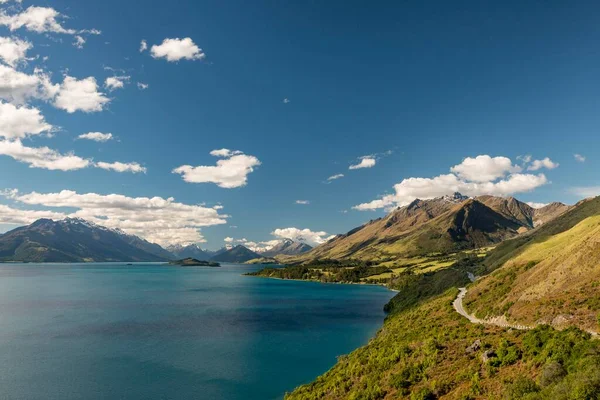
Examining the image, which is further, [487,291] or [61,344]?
[61,344]

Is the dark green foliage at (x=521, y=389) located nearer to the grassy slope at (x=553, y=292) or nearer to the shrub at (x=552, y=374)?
the shrub at (x=552, y=374)

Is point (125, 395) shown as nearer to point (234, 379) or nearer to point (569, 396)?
point (234, 379)

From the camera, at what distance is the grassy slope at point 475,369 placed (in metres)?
31.4

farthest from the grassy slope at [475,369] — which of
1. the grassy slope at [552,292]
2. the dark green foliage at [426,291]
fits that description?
the dark green foliage at [426,291]

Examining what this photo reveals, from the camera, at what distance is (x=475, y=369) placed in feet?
132

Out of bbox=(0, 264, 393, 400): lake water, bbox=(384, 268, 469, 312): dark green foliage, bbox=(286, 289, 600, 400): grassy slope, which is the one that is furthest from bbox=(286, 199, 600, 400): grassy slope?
bbox=(384, 268, 469, 312): dark green foliage

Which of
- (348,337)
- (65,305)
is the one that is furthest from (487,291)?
(65,305)

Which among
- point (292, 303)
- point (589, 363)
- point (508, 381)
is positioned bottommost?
point (292, 303)

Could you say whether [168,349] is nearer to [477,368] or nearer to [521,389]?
[477,368]

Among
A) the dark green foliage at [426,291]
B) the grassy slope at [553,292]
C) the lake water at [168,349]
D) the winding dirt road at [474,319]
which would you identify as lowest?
the lake water at [168,349]

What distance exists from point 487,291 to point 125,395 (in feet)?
265

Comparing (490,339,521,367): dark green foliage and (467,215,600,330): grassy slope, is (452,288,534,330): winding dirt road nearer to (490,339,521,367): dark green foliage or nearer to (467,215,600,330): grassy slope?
(467,215,600,330): grassy slope

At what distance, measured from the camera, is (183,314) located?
15412 cm

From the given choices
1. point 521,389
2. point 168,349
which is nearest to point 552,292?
point 521,389
